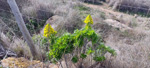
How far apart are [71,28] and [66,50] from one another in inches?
150

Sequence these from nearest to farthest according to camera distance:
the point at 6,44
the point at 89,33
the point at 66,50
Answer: the point at 89,33 → the point at 66,50 → the point at 6,44

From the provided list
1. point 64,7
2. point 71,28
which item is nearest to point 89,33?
point 71,28

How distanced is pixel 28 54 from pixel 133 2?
10.2 m

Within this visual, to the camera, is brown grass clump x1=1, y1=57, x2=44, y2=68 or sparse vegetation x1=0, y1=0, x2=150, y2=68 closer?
sparse vegetation x1=0, y1=0, x2=150, y2=68

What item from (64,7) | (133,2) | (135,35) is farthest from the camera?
(133,2)

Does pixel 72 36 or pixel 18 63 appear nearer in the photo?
Answer: pixel 72 36

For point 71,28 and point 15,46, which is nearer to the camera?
point 15,46

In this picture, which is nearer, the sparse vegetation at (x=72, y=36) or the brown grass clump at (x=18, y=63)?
the sparse vegetation at (x=72, y=36)

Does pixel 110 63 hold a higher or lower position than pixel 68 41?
lower

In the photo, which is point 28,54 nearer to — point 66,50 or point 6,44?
point 6,44

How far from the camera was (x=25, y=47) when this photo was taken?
3531 millimetres

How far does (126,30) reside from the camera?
605cm

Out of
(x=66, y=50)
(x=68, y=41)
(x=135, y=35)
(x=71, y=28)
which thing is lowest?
(x=135, y=35)

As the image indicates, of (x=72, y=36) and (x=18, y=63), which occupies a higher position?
(x=72, y=36)
